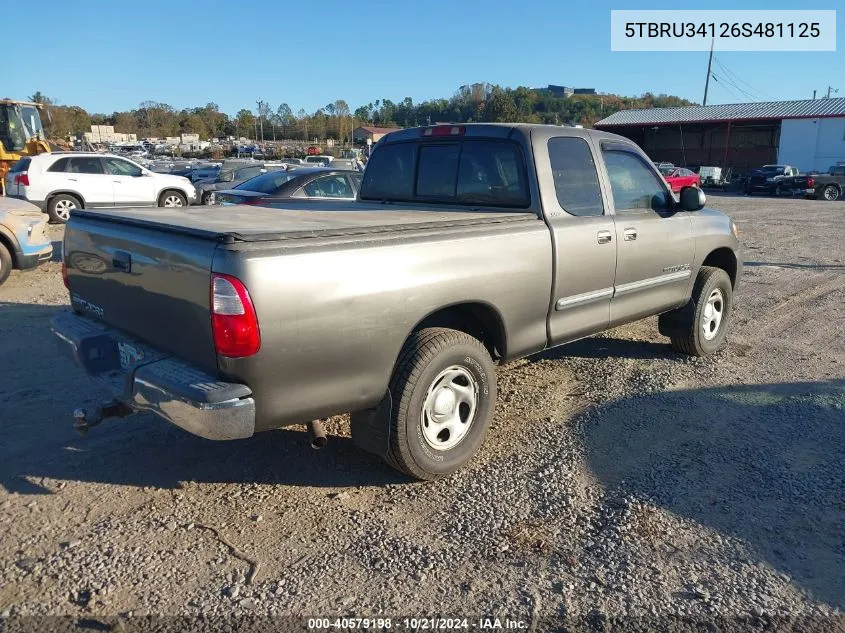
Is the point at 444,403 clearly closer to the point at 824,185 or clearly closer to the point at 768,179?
the point at 824,185

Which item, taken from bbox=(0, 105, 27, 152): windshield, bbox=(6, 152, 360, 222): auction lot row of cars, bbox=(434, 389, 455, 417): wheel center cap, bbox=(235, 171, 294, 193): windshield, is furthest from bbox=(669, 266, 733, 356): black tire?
bbox=(0, 105, 27, 152): windshield

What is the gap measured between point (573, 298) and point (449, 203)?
3.81 ft

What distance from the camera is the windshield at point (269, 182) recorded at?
10.1 meters

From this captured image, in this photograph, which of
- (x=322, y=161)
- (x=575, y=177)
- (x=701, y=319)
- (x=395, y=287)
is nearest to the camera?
(x=395, y=287)

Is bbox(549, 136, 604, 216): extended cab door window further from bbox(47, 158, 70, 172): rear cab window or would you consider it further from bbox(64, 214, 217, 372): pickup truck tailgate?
bbox(47, 158, 70, 172): rear cab window

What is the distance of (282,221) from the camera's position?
3926 millimetres

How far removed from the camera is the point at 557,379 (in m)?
5.62

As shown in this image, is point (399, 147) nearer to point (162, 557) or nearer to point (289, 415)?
point (289, 415)

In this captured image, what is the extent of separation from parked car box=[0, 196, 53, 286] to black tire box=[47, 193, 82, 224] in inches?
256

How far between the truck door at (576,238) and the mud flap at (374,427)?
1433mm

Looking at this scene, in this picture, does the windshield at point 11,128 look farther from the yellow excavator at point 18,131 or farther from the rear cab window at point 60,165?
the rear cab window at point 60,165

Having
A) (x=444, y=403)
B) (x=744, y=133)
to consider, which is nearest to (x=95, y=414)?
(x=444, y=403)

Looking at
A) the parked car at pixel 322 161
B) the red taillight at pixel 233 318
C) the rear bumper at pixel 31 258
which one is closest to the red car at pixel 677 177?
the parked car at pixel 322 161

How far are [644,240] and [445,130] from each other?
169 centimetres
